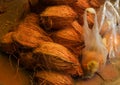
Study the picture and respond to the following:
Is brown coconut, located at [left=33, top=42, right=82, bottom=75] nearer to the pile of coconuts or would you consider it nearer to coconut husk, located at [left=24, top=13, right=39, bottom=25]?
the pile of coconuts

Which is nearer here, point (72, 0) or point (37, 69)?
point (37, 69)

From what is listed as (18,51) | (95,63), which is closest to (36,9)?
(18,51)

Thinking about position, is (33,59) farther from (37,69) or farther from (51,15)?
(51,15)

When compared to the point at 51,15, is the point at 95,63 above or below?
below

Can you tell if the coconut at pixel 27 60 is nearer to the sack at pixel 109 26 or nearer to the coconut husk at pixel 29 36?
the coconut husk at pixel 29 36

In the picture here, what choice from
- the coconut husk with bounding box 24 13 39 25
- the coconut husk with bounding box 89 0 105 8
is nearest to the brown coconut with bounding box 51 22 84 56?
the coconut husk with bounding box 24 13 39 25

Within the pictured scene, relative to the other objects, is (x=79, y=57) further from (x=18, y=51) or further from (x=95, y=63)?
(x=18, y=51)
